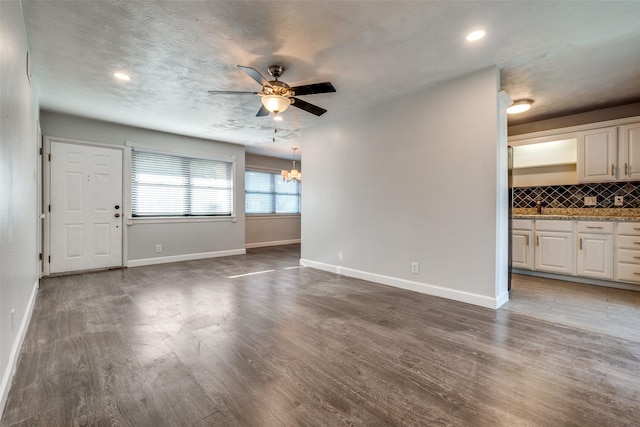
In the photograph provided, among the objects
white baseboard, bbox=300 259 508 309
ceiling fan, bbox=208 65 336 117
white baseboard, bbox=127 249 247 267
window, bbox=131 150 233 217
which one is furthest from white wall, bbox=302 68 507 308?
window, bbox=131 150 233 217

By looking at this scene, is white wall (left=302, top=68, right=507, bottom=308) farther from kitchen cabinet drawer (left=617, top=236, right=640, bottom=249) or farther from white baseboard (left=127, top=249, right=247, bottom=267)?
white baseboard (left=127, top=249, right=247, bottom=267)

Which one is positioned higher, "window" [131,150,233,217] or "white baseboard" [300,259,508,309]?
"window" [131,150,233,217]

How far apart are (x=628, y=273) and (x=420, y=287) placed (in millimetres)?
2773

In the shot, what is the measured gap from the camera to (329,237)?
194 inches

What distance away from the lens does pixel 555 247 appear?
4242mm

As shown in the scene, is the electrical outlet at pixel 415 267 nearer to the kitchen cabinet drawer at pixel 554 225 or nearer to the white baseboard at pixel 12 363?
the kitchen cabinet drawer at pixel 554 225

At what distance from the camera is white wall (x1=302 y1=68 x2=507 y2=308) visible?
3.11m

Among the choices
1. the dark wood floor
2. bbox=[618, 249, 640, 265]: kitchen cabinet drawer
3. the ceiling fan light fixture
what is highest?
the ceiling fan light fixture

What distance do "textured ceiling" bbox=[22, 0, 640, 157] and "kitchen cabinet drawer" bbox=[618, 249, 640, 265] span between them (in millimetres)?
2091

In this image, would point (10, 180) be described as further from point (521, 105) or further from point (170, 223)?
point (521, 105)

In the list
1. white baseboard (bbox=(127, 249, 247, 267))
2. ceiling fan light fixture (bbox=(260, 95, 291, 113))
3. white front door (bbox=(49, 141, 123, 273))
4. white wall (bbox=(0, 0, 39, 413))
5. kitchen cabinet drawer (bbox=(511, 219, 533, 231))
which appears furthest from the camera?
white baseboard (bbox=(127, 249, 247, 267))

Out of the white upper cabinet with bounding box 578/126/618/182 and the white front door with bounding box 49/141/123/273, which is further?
the white front door with bounding box 49/141/123/273

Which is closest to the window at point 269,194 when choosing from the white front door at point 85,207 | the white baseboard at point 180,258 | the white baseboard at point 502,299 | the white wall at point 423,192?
the white baseboard at point 180,258

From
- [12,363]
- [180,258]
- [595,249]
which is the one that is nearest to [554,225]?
[595,249]
